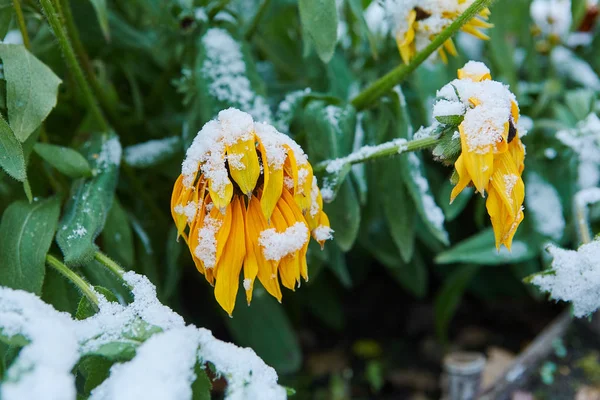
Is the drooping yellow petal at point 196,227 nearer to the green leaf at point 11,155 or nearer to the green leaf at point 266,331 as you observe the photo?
the green leaf at point 11,155

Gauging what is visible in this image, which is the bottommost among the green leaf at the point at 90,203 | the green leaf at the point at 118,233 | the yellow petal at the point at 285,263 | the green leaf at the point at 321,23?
the green leaf at the point at 118,233

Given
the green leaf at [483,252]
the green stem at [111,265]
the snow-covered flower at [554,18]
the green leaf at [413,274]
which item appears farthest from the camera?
the snow-covered flower at [554,18]

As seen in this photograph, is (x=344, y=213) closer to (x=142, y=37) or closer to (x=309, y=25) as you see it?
(x=309, y=25)

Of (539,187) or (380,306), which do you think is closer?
(539,187)

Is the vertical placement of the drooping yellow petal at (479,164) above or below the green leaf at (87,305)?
above

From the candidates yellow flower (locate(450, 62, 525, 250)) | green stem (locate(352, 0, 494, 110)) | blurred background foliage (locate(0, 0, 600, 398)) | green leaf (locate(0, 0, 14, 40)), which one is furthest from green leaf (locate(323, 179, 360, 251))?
green leaf (locate(0, 0, 14, 40))

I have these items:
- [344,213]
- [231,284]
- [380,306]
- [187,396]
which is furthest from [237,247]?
[380,306]

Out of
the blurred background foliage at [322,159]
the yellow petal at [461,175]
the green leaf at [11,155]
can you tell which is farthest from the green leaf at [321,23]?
the green leaf at [11,155]
